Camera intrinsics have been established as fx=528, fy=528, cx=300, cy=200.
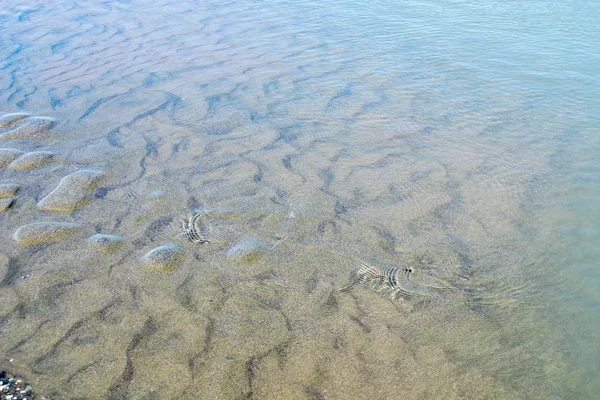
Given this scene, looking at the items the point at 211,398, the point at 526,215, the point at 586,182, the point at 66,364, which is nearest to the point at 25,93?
the point at 66,364

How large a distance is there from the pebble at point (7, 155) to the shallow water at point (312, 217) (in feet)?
0.61

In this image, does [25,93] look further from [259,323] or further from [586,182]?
[586,182]

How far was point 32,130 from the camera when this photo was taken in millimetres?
5457

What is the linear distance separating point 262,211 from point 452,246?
1437 millimetres

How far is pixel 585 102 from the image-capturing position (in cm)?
586

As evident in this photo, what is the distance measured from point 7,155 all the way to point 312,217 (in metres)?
3.00

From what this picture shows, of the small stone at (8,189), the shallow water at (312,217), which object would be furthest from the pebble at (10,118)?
the small stone at (8,189)

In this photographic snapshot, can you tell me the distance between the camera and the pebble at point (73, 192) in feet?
13.6

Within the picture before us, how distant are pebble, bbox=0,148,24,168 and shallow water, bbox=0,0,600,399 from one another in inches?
7.3

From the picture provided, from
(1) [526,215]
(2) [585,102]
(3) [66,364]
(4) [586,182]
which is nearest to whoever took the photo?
(3) [66,364]

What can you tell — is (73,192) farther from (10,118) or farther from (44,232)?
(10,118)

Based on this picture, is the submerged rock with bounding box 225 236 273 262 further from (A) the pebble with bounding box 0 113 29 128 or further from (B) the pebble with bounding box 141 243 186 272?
(A) the pebble with bounding box 0 113 29 128

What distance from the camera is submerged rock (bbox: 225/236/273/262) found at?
11.8 feet

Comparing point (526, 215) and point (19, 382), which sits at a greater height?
point (19, 382)
